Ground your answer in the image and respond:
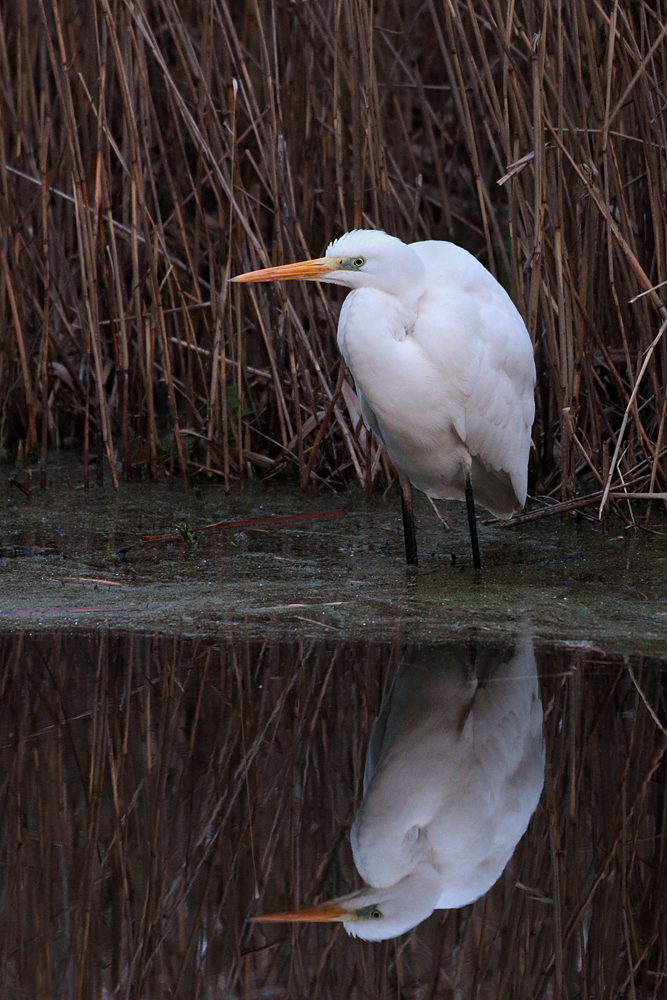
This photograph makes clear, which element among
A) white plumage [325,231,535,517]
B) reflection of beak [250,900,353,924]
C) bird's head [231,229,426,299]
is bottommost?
reflection of beak [250,900,353,924]

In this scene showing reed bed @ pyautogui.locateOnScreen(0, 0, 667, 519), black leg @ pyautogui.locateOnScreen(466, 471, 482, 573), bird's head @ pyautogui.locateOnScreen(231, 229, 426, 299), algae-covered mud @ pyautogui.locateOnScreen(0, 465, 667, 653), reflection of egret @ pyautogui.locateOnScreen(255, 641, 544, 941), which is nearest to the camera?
reflection of egret @ pyautogui.locateOnScreen(255, 641, 544, 941)

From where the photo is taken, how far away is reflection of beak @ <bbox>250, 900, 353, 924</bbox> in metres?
1.25

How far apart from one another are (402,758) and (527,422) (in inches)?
60.0

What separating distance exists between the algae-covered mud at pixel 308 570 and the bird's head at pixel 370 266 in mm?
629

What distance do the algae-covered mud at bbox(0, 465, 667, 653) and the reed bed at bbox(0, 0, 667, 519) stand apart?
6.0 inches

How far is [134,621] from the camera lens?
2.29m

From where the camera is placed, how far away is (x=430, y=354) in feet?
8.84

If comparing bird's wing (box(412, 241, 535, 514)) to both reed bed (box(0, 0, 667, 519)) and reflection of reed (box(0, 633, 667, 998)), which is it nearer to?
reed bed (box(0, 0, 667, 519))

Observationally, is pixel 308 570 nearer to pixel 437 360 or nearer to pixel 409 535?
pixel 409 535

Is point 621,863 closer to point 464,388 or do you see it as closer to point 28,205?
point 464,388

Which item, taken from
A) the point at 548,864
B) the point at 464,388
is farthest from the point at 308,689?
the point at 464,388

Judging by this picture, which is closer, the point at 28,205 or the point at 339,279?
the point at 339,279

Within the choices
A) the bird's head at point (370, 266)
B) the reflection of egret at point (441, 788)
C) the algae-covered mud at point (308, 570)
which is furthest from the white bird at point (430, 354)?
the reflection of egret at point (441, 788)

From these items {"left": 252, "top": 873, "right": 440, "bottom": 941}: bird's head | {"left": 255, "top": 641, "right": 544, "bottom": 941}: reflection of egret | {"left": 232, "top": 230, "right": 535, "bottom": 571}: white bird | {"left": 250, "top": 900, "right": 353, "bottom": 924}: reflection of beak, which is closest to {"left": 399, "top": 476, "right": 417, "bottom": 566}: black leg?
{"left": 232, "top": 230, "right": 535, "bottom": 571}: white bird
